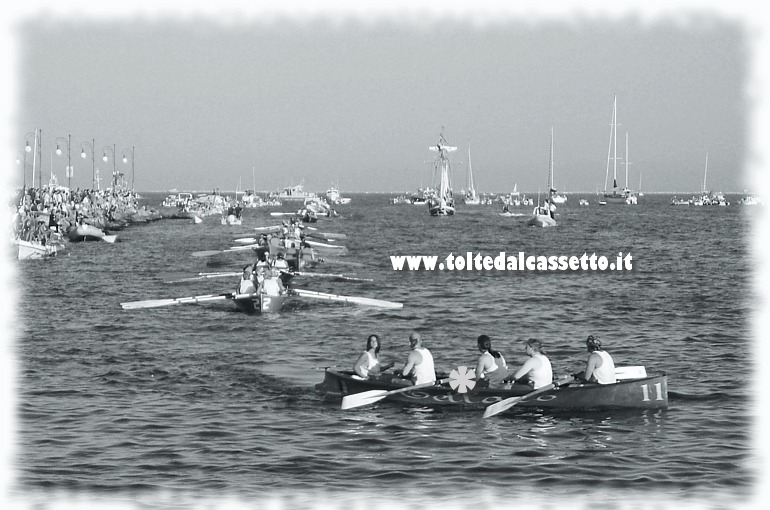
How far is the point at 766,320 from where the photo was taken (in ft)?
140

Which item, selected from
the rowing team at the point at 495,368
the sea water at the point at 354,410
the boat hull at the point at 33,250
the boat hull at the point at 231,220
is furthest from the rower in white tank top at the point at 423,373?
the boat hull at the point at 231,220

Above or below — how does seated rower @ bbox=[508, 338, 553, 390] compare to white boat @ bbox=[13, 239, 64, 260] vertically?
below

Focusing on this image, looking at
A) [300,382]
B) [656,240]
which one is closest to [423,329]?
[300,382]

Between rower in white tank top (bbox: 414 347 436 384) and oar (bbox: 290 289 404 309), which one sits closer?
rower in white tank top (bbox: 414 347 436 384)

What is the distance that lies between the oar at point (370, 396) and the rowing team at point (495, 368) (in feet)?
0.64

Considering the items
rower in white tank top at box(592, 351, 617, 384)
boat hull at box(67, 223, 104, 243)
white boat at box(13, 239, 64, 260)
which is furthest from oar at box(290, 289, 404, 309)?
boat hull at box(67, 223, 104, 243)

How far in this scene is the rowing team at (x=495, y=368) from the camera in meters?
23.3

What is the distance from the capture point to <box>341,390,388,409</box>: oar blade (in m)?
23.7

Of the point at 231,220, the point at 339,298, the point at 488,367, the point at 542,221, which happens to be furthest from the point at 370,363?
the point at 231,220

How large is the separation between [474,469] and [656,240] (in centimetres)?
8500

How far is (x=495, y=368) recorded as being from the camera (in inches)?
945

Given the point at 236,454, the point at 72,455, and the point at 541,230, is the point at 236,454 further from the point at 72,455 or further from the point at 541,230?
the point at 541,230

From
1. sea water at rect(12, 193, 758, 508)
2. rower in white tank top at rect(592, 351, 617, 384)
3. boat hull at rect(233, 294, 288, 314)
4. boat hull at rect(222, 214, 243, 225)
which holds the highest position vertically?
boat hull at rect(222, 214, 243, 225)

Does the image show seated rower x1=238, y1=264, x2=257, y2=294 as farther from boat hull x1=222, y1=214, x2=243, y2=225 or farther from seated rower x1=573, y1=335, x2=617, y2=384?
boat hull x1=222, y1=214, x2=243, y2=225
